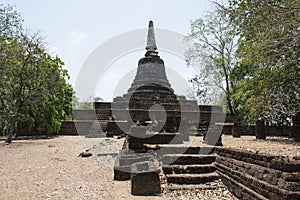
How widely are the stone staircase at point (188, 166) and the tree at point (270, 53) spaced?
3.40 m

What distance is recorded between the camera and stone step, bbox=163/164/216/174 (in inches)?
262

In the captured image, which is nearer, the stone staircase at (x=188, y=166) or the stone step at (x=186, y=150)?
the stone staircase at (x=188, y=166)

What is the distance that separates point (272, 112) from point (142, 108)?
30.1 feet

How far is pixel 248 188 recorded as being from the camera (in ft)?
16.6

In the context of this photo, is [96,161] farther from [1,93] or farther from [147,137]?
[1,93]

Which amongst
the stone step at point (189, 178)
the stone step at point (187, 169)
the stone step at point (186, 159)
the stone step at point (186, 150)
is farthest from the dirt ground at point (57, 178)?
the stone step at point (186, 150)

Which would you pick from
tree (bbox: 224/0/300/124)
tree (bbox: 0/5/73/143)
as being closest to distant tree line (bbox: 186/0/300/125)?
tree (bbox: 224/0/300/124)

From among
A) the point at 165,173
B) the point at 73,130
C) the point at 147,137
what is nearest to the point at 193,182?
the point at 165,173

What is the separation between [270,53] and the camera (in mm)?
9258

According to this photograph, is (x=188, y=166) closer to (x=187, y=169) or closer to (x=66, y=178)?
(x=187, y=169)

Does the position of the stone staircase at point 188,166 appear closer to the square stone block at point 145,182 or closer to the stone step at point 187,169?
the stone step at point 187,169

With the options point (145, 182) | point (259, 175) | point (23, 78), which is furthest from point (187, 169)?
point (23, 78)

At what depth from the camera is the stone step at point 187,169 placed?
666 centimetres

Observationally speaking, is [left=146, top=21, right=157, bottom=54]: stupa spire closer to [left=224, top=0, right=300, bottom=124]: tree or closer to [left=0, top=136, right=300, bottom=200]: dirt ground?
[left=224, top=0, right=300, bottom=124]: tree
